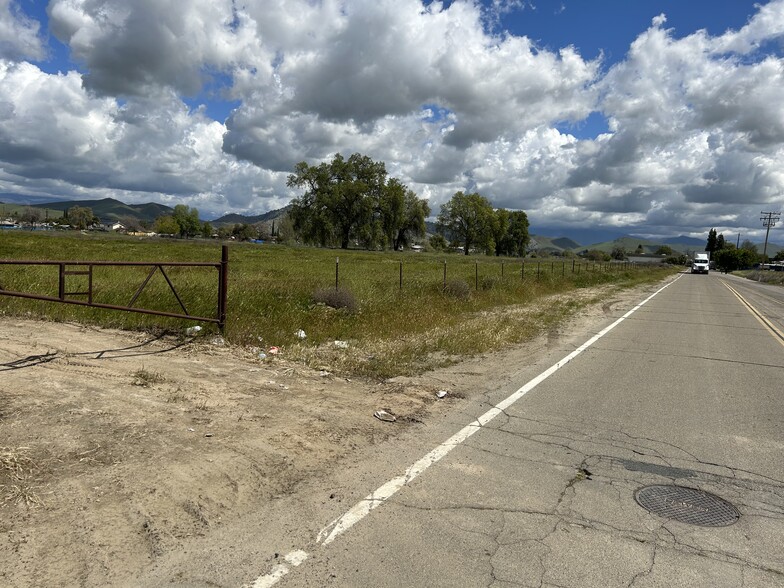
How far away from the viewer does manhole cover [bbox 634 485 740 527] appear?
382 centimetres

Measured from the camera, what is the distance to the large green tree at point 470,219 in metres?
107

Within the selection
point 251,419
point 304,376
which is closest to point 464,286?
point 304,376

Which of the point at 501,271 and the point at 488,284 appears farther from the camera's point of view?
the point at 501,271

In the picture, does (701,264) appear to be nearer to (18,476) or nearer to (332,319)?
(332,319)

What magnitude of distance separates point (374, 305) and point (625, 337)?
19.9 feet

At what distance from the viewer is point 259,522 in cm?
359

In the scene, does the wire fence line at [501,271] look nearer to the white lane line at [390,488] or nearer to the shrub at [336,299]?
the shrub at [336,299]

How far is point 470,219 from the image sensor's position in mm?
107625

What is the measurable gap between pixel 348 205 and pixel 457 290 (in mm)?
64200

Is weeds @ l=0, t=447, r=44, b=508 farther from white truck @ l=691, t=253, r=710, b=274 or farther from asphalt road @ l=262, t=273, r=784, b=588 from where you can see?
white truck @ l=691, t=253, r=710, b=274

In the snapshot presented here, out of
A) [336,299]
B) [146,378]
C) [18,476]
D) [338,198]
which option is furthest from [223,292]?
[338,198]

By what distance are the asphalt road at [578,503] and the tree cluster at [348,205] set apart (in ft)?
242

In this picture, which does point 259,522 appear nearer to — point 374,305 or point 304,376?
point 304,376

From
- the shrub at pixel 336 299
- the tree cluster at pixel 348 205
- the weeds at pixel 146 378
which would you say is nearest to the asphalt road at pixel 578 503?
the weeds at pixel 146 378
